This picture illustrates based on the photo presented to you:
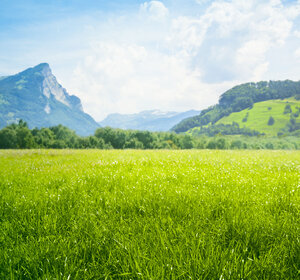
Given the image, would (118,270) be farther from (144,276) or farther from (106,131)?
(106,131)

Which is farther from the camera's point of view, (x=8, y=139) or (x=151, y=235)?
(x=8, y=139)

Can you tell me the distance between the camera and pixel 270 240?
9.26 feet

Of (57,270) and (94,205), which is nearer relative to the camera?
(57,270)

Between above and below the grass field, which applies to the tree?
above

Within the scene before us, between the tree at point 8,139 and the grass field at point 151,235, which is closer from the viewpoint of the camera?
the grass field at point 151,235

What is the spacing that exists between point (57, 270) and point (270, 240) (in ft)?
8.59

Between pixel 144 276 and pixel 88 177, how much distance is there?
17.0ft

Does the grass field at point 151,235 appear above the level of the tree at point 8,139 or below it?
below

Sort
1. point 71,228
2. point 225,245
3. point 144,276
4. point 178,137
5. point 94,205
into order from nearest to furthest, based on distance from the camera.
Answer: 1. point 144,276
2. point 225,245
3. point 71,228
4. point 94,205
5. point 178,137

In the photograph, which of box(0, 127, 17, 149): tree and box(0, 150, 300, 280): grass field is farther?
box(0, 127, 17, 149): tree

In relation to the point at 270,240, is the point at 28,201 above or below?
above

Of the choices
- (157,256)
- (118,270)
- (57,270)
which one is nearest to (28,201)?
(57,270)

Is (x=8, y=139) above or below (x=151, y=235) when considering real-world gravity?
above

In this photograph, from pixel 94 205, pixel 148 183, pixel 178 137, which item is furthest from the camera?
pixel 178 137
